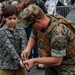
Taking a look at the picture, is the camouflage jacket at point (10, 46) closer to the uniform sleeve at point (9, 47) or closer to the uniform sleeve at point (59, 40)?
the uniform sleeve at point (9, 47)

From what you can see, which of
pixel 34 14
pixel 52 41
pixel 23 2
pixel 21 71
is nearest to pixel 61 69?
pixel 52 41

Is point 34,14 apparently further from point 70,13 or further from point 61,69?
point 70,13

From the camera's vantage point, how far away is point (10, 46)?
4.52m

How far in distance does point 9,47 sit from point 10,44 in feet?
0.16

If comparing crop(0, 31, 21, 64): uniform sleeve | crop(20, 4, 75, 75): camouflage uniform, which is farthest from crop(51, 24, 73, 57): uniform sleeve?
crop(0, 31, 21, 64): uniform sleeve

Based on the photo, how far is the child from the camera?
4547 millimetres

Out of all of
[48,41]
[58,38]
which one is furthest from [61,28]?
[48,41]

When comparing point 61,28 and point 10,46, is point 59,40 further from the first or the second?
point 10,46

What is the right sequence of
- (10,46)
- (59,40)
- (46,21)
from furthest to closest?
(10,46)
(46,21)
(59,40)

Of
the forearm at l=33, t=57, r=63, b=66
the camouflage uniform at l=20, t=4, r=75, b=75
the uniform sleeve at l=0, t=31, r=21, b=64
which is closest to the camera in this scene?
the camouflage uniform at l=20, t=4, r=75, b=75

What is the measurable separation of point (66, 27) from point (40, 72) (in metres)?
3.61

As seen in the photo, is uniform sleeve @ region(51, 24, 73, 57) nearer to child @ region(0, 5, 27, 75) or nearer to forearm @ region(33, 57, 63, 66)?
forearm @ region(33, 57, 63, 66)

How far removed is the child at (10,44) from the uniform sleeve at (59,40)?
3.70 ft

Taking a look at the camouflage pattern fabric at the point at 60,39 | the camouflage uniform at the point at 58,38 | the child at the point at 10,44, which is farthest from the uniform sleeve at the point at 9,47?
the camouflage pattern fabric at the point at 60,39
